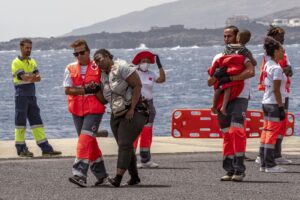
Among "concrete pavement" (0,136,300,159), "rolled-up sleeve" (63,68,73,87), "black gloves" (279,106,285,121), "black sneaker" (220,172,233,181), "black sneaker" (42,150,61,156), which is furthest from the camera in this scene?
"concrete pavement" (0,136,300,159)

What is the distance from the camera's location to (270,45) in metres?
12.4

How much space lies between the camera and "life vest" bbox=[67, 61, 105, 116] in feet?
36.6

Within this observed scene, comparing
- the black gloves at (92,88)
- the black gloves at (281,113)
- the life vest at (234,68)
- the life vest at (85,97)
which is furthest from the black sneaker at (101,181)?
the black gloves at (281,113)

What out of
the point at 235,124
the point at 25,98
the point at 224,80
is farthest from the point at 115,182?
the point at 25,98

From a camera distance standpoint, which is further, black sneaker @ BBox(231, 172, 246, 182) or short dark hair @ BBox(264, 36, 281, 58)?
short dark hair @ BBox(264, 36, 281, 58)

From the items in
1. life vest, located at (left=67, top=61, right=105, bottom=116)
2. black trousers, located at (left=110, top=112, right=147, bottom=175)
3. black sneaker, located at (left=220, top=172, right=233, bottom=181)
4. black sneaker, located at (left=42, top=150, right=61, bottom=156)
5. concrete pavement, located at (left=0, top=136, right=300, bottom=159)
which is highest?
life vest, located at (left=67, top=61, right=105, bottom=116)

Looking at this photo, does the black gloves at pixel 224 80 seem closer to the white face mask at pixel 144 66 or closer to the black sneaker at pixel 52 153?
the white face mask at pixel 144 66

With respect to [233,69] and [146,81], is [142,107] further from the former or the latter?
[146,81]

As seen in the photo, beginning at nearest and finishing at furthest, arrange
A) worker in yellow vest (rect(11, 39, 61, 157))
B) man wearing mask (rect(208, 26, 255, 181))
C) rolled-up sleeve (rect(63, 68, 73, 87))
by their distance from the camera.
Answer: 1. rolled-up sleeve (rect(63, 68, 73, 87))
2. man wearing mask (rect(208, 26, 255, 181))
3. worker in yellow vest (rect(11, 39, 61, 157))

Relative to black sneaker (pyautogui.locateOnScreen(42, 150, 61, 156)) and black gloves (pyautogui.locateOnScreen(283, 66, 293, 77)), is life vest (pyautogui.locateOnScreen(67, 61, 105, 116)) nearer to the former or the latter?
black gloves (pyautogui.locateOnScreen(283, 66, 293, 77))

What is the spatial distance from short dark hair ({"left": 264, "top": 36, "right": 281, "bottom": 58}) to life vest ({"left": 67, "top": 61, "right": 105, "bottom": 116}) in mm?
2349

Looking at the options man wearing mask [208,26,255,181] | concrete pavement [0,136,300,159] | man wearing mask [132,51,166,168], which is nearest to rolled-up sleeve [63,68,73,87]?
man wearing mask [208,26,255,181]

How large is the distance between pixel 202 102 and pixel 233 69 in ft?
196

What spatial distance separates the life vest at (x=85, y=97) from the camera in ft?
36.6
